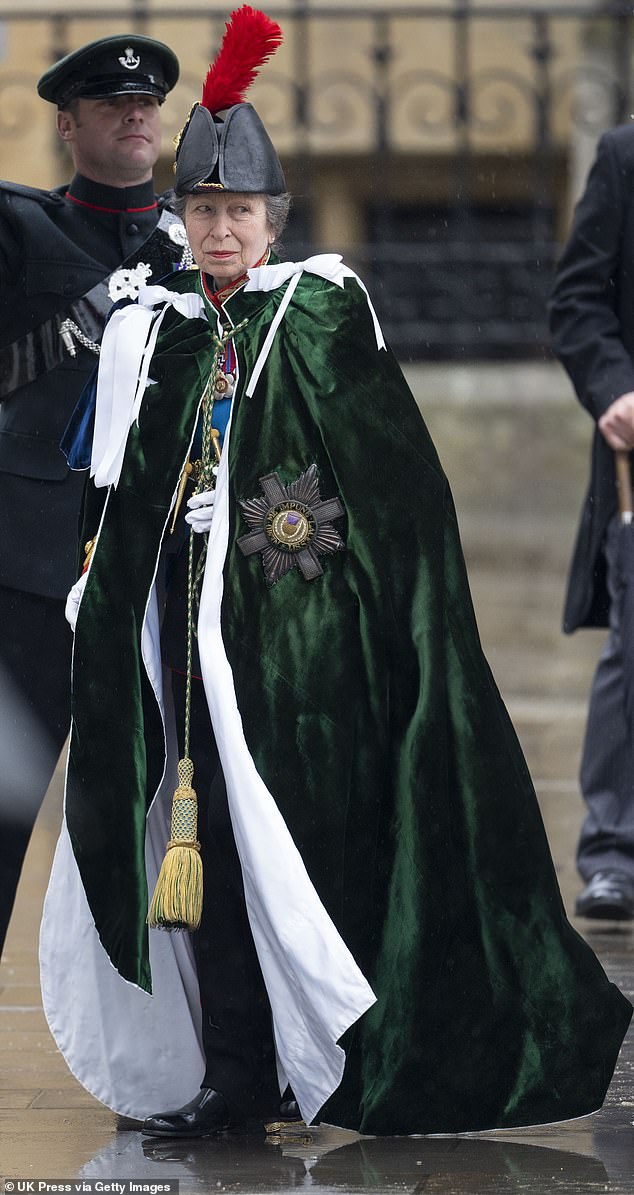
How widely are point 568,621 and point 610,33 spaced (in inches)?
329

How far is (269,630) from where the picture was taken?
3.80m

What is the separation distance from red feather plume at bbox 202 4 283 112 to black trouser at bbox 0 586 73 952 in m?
1.09

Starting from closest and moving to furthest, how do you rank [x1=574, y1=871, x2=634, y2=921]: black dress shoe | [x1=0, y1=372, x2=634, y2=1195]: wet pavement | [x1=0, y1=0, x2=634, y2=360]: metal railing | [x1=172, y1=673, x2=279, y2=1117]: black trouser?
1. [x1=0, y1=372, x2=634, y2=1195]: wet pavement
2. [x1=172, y1=673, x2=279, y2=1117]: black trouser
3. [x1=574, y1=871, x2=634, y2=921]: black dress shoe
4. [x1=0, y1=0, x2=634, y2=360]: metal railing

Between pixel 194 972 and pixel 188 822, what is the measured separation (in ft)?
1.25

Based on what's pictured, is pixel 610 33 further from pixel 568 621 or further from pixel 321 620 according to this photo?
pixel 321 620

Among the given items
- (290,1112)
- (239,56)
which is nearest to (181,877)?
(290,1112)

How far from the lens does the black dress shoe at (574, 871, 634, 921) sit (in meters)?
5.52

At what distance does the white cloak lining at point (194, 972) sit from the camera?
12.1 feet

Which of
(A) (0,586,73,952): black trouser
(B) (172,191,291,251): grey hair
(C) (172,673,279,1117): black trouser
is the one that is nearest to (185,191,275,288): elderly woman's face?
(B) (172,191,291,251): grey hair

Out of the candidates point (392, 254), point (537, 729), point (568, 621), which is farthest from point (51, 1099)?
point (392, 254)

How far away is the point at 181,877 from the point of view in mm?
3732

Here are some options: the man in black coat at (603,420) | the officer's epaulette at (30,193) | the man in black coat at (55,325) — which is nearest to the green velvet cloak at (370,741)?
the man in black coat at (55,325)

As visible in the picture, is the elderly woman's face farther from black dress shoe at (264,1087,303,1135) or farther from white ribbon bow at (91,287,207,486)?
black dress shoe at (264,1087,303,1135)

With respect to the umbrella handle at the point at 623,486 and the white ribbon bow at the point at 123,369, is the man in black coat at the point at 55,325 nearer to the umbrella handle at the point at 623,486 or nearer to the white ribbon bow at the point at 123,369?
the white ribbon bow at the point at 123,369
